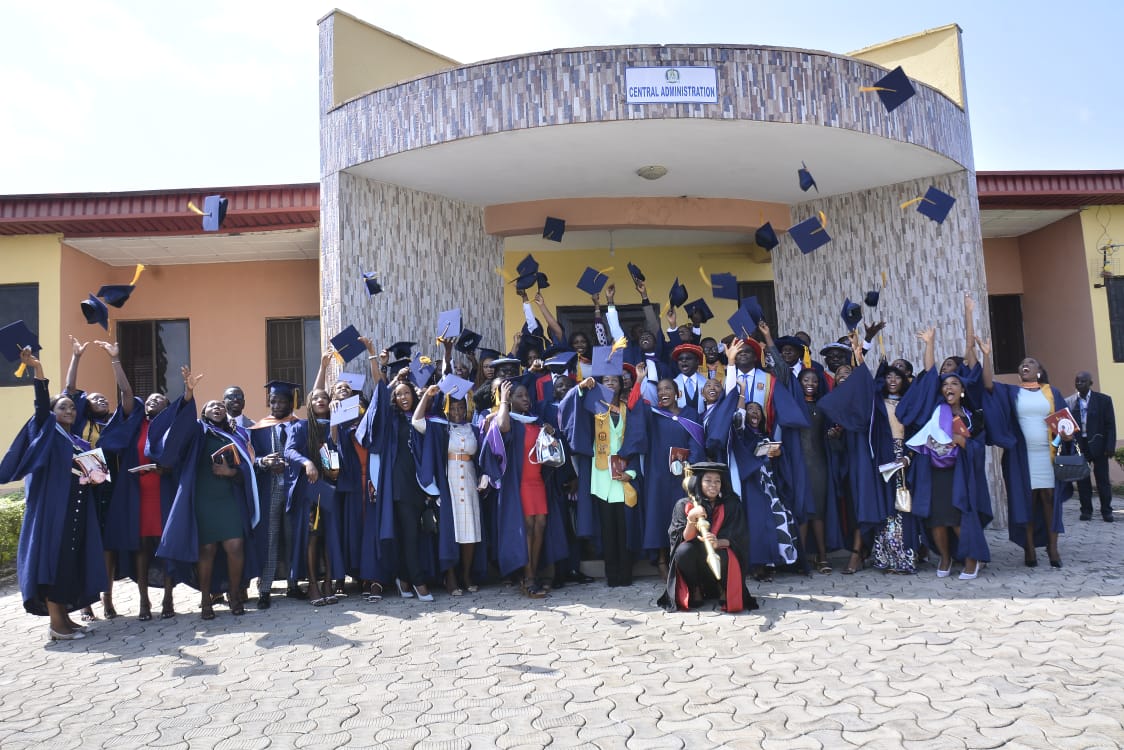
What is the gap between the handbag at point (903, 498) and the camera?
23.6 ft

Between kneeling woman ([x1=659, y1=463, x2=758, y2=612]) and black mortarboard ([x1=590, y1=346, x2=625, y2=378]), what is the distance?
1.14 metres

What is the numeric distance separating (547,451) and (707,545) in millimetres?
1572

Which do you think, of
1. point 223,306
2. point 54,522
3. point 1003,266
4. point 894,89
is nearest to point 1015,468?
point 894,89

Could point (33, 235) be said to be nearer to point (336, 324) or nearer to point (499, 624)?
point (336, 324)

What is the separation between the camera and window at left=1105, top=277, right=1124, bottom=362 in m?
12.3

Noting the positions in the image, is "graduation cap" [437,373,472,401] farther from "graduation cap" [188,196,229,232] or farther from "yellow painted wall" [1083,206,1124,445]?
"yellow painted wall" [1083,206,1124,445]

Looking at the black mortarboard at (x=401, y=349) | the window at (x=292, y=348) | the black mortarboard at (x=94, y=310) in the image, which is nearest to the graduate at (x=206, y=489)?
the black mortarboard at (x=94, y=310)

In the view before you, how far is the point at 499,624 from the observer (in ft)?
20.1

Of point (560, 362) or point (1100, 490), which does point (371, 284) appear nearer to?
point (560, 362)

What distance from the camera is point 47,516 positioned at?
244 inches

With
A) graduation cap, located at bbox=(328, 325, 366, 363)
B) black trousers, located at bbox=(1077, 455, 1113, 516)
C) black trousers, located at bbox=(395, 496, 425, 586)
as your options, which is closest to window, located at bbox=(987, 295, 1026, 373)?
black trousers, located at bbox=(1077, 455, 1113, 516)

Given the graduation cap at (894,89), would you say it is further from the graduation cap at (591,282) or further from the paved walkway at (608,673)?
the paved walkway at (608,673)

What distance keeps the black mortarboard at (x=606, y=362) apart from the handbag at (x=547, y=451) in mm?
610

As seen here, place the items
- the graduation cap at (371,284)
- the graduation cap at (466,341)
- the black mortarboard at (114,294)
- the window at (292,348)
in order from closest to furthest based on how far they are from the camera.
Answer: the black mortarboard at (114,294) < the graduation cap at (371,284) < the graduation cap at (466,341) < the window at (292,348)
